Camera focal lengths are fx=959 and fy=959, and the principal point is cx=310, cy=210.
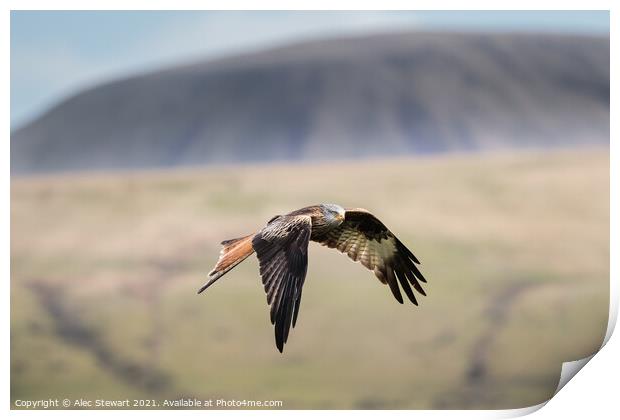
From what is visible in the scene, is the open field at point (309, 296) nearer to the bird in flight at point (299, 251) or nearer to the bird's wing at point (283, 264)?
the bird in flight at point (299, 251)

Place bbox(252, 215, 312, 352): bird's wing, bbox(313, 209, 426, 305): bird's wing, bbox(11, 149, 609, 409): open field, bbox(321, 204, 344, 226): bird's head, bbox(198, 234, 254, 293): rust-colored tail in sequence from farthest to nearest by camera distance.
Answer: bbox(11, 149, 609, 409): open field
bbox(313, 209, 426, 305): bird's wing
bbox(321, 204, 344, 226): bird's head
bbox(198, 234, 254, 293): rust-colored tail
bbox(252, 215, 312, 352): bird's wing

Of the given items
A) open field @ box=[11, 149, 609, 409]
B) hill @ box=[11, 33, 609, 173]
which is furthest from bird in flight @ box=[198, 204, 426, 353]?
hill @ box=[11, 33, 609, 173]

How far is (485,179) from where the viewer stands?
1510cm

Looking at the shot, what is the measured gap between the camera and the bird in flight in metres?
3.87

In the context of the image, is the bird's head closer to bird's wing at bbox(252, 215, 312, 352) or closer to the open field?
bird's wing at bbox(252, 215, 312, 352)

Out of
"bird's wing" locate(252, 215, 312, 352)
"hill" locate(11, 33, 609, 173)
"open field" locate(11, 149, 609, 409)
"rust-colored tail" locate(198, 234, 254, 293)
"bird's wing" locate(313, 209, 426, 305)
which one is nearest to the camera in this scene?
"bird's wing" locate(252, 215, 312, 352)

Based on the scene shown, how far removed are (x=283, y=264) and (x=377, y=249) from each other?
65.8 inches

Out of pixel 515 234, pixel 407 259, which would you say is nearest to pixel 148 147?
pixel 515 234

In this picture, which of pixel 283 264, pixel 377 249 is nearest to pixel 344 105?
pixel 377 249

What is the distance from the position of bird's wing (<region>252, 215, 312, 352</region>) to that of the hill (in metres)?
10.2

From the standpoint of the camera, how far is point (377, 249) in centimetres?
561

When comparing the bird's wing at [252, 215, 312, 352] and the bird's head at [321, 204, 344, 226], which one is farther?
the bird's head at [321, 204, 344, 226]

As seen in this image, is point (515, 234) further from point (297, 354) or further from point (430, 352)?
point (297, 354)

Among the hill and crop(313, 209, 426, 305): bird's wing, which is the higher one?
the hill
